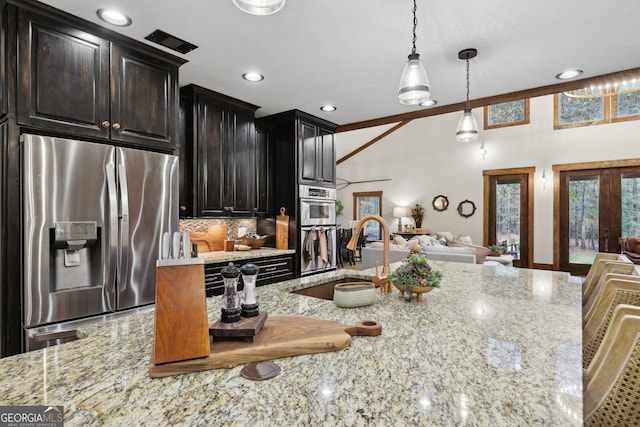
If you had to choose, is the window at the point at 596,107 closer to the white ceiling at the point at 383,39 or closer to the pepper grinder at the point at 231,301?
the white ceiling at the point at 383,39

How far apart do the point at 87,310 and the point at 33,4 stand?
177 cm

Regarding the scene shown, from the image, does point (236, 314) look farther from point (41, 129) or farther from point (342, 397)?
point (41, 129)

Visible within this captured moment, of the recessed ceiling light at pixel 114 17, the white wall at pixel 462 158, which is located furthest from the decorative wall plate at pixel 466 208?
the recessed ceiling light at pixel 114 17

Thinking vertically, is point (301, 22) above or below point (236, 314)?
above

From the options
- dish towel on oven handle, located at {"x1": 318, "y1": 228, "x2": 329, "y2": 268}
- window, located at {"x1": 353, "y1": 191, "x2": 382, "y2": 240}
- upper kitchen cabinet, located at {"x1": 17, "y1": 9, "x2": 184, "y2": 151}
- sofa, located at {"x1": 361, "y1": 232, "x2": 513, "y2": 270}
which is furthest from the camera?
window, located at {"x1": 353, "y1": 191, "x2": 382, "y2": 240}

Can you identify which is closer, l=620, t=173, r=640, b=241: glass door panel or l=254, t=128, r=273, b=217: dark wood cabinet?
l=254, t=128, r=273, b=217: dark wood cabinet

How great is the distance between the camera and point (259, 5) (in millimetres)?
1205

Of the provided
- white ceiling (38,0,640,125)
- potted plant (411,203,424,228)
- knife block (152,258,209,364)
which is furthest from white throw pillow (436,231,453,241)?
knife block (152,258,209,364)

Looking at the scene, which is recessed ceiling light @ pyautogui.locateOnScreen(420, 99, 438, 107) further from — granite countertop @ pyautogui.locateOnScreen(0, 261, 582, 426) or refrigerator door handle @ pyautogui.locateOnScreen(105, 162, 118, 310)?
refrigerator door handle @ pyautogui.locateOnScreen(105, 162, 118, 310)

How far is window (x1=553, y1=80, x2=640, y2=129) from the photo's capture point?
20.9ft

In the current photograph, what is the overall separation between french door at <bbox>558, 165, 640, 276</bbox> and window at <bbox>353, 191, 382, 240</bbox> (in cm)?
436

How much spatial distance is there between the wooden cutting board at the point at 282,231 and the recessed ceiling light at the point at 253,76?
5.05 ft

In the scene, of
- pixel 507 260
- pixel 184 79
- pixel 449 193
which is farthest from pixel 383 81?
pixel 449 193

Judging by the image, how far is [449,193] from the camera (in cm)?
849
